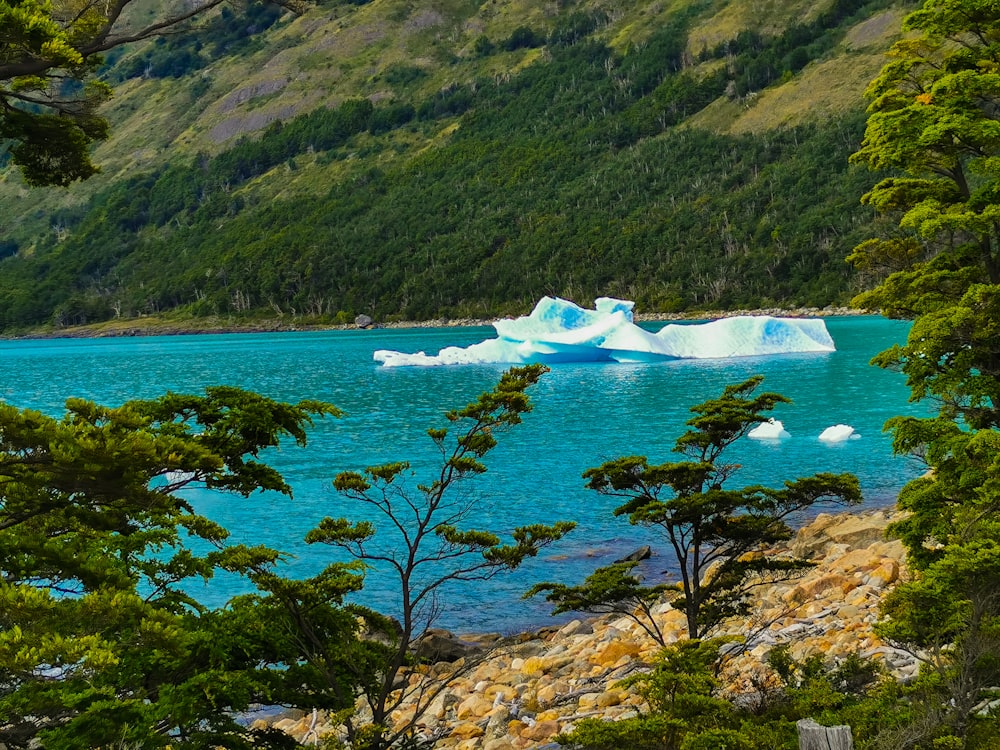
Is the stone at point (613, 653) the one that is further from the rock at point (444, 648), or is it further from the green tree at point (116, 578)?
the green tree at point (116, 578)

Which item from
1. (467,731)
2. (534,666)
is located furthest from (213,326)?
(467,731)

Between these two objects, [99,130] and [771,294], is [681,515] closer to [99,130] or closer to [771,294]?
[99,130]

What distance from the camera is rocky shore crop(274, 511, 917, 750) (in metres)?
10.1

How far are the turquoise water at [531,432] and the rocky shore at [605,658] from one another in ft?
8.57

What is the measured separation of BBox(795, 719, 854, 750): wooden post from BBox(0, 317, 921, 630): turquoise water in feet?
36.4

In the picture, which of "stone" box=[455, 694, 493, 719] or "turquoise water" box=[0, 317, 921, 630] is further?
"turquoise water" box=[0, 317, 921, 630]

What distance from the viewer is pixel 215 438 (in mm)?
6449

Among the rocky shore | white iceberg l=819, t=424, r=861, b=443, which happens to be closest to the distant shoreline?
white iceberg l=819, t=424, r=861, b=443

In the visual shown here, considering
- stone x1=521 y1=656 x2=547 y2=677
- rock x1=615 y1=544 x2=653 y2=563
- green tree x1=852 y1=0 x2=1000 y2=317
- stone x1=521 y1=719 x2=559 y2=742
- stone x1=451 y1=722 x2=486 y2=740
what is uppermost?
green tree x1=852 y1=0 x2=1000 y2=317

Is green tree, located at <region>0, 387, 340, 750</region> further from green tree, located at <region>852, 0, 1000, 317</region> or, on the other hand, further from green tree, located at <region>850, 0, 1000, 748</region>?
green tree, located at <region>852, 0, 1000, 317</region>

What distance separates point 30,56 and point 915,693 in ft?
27.6

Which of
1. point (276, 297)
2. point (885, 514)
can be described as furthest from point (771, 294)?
point (885, 514)

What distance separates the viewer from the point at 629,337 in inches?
2793

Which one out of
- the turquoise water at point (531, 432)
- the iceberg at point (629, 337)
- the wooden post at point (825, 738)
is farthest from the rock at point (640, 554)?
the iceberg at point (629, 337)
